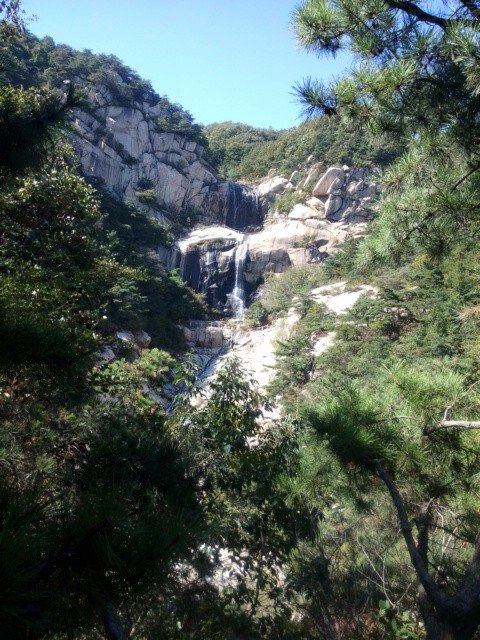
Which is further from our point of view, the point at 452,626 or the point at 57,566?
the point at 452,626

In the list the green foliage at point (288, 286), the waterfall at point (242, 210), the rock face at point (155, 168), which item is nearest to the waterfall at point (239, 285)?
the green foliage at point (288, 286)

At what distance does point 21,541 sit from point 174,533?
13.7 inches

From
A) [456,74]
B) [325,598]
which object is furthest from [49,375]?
[325,598]

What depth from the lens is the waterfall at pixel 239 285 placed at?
80.5 ft

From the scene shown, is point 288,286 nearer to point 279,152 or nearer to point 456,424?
point 279,152

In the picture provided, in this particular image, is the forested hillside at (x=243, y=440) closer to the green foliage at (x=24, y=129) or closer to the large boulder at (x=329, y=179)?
the green foliage at (x=24, y=129)

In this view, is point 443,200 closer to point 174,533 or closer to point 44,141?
point 174,533

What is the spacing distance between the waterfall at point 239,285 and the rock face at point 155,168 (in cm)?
527

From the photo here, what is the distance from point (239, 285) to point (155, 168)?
12.0 meters

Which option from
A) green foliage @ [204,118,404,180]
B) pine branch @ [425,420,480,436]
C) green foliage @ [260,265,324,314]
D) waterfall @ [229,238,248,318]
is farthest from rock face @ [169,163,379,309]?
pine branch @ [425,420,480,436]

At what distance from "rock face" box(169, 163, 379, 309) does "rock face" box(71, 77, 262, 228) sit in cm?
202

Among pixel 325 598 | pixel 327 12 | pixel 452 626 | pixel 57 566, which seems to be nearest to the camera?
pixel 57 566

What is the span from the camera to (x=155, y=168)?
3014cm

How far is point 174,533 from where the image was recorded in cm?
92
